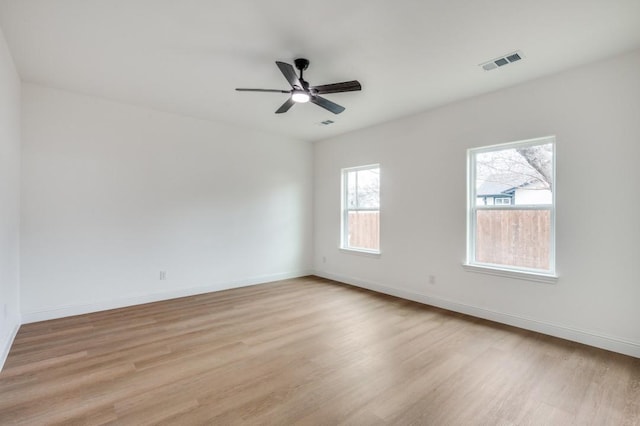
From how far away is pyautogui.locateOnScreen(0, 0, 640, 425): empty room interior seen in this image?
2281mm

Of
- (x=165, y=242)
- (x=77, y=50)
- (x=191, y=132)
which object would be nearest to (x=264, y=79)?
(x=77, y=50)

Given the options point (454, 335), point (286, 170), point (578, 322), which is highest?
point (286, 170)

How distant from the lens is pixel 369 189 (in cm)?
553

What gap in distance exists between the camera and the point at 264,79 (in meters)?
3.44

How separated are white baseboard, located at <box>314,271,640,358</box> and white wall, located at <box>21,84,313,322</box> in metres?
2.53

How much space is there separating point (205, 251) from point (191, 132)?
1.95m

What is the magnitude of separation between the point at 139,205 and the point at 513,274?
198 inches

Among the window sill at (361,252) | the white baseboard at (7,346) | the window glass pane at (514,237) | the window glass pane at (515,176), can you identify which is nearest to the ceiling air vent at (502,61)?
the window glass pane at (515,176)

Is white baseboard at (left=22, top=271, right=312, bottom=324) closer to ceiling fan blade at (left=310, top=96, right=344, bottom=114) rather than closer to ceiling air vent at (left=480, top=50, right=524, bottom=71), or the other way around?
ceiling fan blade at (left=310, top=96, right=344, bottom=114)

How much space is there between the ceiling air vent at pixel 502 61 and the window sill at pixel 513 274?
228 cm

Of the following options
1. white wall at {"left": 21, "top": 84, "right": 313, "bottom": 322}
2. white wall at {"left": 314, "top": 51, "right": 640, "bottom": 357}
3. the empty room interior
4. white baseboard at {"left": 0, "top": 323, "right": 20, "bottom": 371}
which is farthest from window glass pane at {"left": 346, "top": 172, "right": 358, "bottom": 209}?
white baseboard at {"left": 0, "top": 323, "right": 20, "bottom": 371}

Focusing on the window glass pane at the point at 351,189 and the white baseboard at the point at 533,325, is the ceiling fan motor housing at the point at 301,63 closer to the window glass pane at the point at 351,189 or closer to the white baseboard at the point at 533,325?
the window glass pane at the point at 351,189

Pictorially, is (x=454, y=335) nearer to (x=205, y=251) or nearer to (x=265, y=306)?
(x=265, y=306)

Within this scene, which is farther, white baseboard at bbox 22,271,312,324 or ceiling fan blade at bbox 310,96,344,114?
white baseboard at bbox 22,271,312,324
